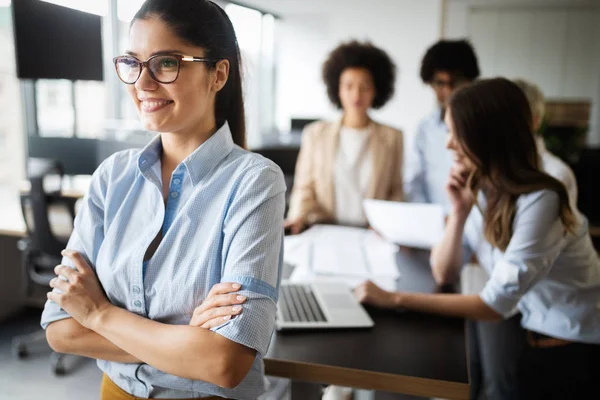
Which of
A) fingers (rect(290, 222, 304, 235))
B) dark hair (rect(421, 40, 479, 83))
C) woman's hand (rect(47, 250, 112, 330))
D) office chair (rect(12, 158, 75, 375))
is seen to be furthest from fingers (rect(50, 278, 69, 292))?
dark hair (rect(421, 40, 479, 83))

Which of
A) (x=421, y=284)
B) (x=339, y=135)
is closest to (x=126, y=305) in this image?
(x=421, y=284)

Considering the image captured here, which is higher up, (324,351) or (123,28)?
(123,28)

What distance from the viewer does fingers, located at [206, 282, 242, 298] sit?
88cm

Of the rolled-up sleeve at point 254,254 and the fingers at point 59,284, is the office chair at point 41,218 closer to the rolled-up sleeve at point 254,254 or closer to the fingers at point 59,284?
the fingers at point 59,284

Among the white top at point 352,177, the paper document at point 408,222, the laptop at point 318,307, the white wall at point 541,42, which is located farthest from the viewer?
the white wall at point 541,42

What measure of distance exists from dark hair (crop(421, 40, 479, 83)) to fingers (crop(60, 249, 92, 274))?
7.87 ft

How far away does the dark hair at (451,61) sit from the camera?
2932mm

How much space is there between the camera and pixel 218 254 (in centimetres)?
93

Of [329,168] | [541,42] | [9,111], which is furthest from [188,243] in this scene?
[541,42]

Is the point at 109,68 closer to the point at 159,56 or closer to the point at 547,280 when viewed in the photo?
the point at 159,56

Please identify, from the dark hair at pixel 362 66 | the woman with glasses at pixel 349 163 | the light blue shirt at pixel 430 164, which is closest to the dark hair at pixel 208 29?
the woman with glasses at pixel 349 163

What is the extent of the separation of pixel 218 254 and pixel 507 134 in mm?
881

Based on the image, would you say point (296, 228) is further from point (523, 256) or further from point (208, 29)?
point (208, 29)

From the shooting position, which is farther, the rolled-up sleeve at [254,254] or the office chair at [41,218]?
the office chair at [41,218]
